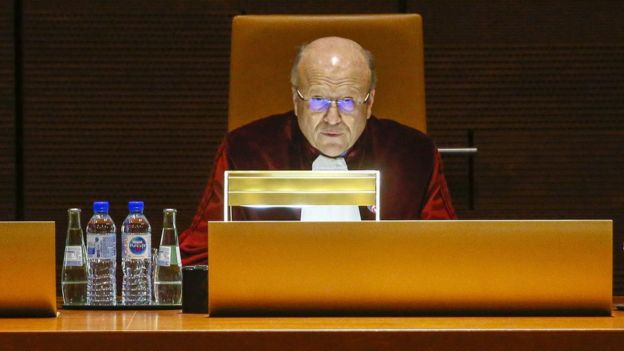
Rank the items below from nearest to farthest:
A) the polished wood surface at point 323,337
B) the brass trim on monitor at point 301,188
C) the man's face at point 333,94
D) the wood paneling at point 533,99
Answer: the polished wood surface at point 323,337 → the brass trim on monitor at point 301,188 → the man's face at point 333,94 → the wood paneling at point 533,99

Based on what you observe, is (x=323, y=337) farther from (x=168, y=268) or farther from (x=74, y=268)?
(x=74, y=268)

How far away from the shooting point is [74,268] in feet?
5.65

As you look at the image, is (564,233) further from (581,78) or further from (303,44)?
(581,78)

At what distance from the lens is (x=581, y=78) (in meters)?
3.65

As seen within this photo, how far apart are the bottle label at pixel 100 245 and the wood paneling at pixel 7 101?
2059 millimetres

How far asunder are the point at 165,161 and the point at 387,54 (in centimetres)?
147

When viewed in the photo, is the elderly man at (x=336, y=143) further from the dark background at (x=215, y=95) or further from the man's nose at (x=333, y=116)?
the dark background at (x=215, y=95)

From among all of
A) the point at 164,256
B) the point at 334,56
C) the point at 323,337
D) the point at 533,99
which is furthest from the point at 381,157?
the point at 323,337

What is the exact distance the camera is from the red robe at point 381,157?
2504mm

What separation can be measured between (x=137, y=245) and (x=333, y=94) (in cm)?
91

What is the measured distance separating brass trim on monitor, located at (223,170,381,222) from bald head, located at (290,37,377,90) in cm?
93

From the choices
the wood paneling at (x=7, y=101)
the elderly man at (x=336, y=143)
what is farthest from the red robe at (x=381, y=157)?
the wood paneling at (x=7, y=101)

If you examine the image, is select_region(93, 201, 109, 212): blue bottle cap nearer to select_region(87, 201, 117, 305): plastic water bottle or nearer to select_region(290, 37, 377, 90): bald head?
select_region(87, 201, 117, 305): plastic water bottle

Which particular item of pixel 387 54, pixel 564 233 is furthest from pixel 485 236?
pixel 387 54
